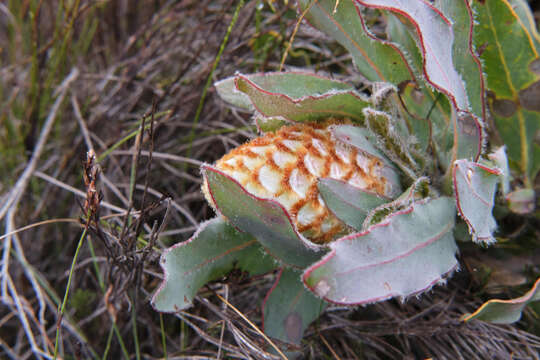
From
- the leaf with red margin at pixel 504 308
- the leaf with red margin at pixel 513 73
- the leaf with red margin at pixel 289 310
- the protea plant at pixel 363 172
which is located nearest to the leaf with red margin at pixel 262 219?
the protea plant at pixel 363 172

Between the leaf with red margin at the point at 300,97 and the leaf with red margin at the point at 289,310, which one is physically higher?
the leaf with red margin at the point at 300,97

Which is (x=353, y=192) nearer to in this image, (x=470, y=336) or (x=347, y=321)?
(x=347, y=321)

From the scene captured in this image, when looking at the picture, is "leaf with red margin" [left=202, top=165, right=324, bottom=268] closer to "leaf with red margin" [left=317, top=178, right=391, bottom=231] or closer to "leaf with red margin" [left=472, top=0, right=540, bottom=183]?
"leaf with red margin" [left=317, top=178, right=391, bottom=231]

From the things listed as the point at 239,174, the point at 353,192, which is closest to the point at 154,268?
the point at 239,174

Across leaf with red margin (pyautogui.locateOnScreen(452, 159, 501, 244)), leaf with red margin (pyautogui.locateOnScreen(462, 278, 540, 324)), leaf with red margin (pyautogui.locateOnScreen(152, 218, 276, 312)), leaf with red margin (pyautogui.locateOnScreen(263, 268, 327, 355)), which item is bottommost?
A: leaf with red margin (pyautogui.locateOnScreen(263, 268, 327, 355))

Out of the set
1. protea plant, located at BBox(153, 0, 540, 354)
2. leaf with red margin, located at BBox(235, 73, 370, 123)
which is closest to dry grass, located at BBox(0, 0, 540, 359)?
protea plant, located at BBox(153, 0, 540, 354)

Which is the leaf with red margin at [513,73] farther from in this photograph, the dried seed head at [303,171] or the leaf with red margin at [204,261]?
the leaf with red margin at [204,261]
